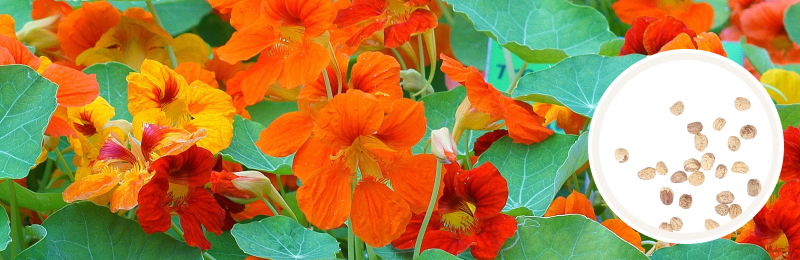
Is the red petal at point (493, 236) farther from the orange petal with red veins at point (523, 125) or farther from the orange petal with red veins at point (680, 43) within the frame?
the orange petal with red veins at point (680, 43)

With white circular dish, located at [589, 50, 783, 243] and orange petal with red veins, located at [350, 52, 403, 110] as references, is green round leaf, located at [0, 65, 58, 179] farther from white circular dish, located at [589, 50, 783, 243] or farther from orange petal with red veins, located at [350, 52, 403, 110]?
white circular dish, located at [589, 50, 783, 243]

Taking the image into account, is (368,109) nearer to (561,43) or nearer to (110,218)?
(110,218)

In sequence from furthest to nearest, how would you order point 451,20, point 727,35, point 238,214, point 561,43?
point 727,35
point 451,20
point 561,43
point 238,214

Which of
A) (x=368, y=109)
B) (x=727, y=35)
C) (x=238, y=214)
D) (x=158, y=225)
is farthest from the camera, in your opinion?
(x=727, y=35)

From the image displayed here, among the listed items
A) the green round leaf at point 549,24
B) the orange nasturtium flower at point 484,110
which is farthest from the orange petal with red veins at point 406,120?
the green round leaf at point 549,24

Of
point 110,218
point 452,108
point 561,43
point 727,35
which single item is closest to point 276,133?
point 110,218

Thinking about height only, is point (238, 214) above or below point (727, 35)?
above

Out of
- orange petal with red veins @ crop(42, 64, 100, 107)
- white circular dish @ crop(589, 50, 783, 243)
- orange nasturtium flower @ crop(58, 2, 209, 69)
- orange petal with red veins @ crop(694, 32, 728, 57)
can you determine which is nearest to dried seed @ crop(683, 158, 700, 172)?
white circular dish @ crop(589, 50, 783, 243)
